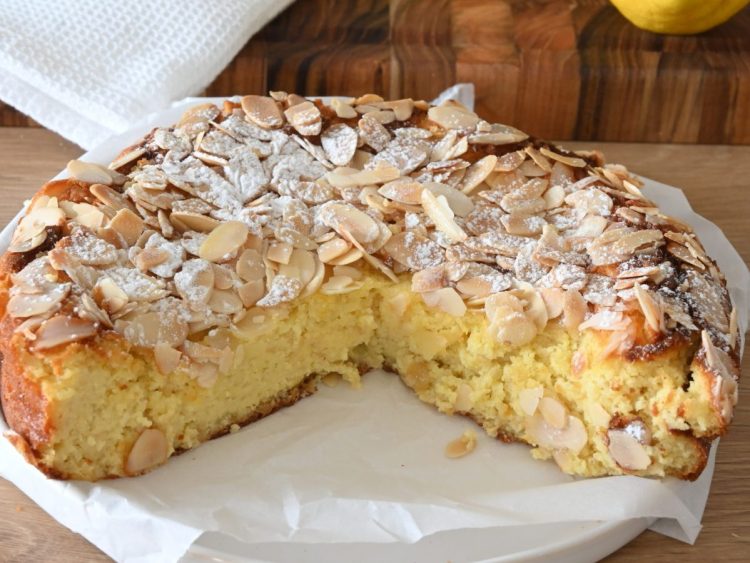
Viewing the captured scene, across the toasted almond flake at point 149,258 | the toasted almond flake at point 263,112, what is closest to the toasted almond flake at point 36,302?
the toasted almond flake at point 149,258

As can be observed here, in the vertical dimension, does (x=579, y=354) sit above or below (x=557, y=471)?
above

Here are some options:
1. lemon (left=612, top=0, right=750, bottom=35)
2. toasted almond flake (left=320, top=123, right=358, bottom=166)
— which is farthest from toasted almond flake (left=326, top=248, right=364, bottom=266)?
lemon (left=612, top=0, right=750, bottom=35)

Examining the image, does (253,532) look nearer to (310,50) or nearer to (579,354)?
(579,354)

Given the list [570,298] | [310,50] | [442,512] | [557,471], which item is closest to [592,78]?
[310,50]

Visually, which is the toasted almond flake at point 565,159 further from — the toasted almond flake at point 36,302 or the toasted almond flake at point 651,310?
the toasted almond flake at point 36,302

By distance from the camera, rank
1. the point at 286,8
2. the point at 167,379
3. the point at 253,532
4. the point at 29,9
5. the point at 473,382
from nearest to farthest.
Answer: the point at 253,532 → the point at 167,379 → the point at 473,382 → the point at 29,9 → the point at 286,8
